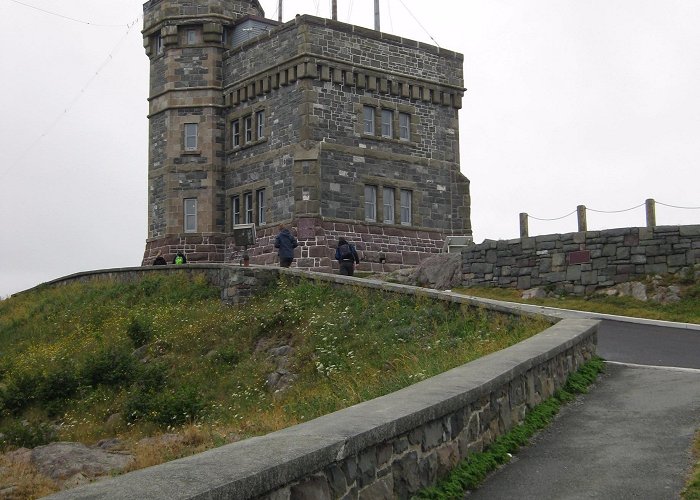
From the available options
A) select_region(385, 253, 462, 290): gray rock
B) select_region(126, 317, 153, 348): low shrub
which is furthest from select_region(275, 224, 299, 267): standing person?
select_region(126, 317, 153, 348): low shrub

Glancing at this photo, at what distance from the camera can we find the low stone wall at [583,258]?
771 inches

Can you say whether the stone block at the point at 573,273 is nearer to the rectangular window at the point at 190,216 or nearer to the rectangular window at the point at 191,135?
the rectangular window at the point at 190,216

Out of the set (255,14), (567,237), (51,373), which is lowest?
(51,373)

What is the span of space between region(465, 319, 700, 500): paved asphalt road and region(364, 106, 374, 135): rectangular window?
20385mm

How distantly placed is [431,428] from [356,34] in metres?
26.2

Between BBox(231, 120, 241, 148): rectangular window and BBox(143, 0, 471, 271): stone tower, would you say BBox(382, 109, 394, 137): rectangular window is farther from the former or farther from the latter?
BBox(231, 120, 241, 148): rectangular window

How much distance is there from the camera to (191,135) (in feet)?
110

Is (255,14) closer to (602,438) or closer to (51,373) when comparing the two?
(51,373)

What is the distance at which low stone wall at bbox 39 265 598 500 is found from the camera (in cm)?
448

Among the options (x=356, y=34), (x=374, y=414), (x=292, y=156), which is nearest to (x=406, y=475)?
(x=374, y=414)

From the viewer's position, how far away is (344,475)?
5.48 metres

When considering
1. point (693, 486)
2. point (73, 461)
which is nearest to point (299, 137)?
point (73, 461)

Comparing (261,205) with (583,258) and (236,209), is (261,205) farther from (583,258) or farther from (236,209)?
(583,258)

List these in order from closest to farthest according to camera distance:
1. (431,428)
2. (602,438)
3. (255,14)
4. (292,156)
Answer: (431,428) → (602,438) → (292,156) → (255,14)
